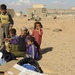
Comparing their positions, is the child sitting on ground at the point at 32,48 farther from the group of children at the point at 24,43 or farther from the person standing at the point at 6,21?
the person standing at the point at 6,21

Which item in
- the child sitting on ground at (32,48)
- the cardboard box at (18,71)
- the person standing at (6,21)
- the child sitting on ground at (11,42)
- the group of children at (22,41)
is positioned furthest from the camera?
the person standing at (6,21)

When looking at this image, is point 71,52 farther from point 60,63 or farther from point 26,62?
point 26,62

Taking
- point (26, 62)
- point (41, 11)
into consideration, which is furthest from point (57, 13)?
point (26, 62)

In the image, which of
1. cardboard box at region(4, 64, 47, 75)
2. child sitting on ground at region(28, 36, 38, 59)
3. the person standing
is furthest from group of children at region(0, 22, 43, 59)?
cardboard box at region(4, 64, 47, 75)

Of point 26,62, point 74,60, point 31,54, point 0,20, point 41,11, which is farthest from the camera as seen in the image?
point 41,11

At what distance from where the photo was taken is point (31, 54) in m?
7.34

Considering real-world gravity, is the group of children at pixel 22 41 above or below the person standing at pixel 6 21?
below

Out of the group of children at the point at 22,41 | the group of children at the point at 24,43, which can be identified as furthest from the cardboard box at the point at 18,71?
the group of children at the point at 24,43

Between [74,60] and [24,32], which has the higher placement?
[24,32]

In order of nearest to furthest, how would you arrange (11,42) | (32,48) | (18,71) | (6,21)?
(18,71) → (32,48) → (11,42) → (6,21)

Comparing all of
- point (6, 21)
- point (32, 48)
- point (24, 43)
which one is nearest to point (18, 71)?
point (32, 48)

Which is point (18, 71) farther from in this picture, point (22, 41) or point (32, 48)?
point (22, 41)

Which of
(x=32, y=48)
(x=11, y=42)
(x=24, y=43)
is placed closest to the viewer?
(x=32, y=48)

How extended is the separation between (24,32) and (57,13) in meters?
44.3
